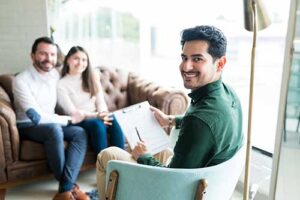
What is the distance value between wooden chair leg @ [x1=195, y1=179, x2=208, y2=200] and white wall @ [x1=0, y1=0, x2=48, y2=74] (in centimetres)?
227

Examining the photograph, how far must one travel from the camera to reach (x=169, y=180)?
1.09 meters

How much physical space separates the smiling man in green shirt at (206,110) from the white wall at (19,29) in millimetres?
2015

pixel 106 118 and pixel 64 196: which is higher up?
pixel 106 118

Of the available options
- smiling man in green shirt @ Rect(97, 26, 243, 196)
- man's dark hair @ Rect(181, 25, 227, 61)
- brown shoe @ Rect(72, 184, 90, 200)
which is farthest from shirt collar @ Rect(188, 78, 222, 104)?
brown shoe @ Rect(72, 184, 90, 200)

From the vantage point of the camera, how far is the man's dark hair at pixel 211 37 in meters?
1.15

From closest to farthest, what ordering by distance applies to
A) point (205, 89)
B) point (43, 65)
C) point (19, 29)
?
point (205, 89), point (43, 65), point (19, 29)

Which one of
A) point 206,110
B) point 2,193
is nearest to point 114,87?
point 2,193

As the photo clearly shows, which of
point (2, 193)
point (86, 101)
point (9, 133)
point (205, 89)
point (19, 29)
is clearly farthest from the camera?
point (19, 29)

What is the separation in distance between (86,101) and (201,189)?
1608mm

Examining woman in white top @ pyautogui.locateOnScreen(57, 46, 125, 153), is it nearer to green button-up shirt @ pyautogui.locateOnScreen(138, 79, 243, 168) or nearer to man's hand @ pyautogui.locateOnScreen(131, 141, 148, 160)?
man's hand @ pyautogui.locateOnScreen(131, 141, 148, 160)

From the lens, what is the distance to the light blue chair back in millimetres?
1083

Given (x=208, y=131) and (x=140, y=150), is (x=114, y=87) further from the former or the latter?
(x=208, y=131)

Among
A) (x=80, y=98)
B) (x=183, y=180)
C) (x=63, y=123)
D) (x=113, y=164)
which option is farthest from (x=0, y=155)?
(x=183, y=180)

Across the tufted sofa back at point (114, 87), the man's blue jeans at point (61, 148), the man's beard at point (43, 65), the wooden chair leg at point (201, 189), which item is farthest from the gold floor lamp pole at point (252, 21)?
the tufted sofa back at point (114, 87)
